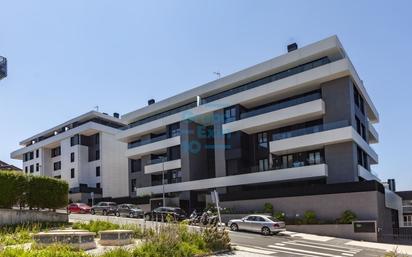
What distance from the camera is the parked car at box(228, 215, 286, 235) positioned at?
30.6 m

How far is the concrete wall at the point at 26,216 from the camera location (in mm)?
24031

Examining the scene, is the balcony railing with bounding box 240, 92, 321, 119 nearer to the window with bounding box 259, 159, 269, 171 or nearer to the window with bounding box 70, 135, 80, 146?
the window with bounding box 259, 159, 269, 171

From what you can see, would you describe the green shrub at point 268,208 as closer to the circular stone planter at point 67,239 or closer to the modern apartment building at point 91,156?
the circular stone planter at point 67,239

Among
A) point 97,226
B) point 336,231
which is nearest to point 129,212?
point 336,231

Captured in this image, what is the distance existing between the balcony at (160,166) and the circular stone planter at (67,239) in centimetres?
3718

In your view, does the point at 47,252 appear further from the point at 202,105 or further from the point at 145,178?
the point at 145,178

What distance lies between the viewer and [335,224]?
33031 millimetres

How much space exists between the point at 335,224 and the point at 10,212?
2264cm

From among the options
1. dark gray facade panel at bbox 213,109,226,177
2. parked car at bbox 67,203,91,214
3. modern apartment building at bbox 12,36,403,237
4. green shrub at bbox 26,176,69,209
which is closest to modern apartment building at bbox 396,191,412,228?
modern apartment building at bbox 12,36,403,237

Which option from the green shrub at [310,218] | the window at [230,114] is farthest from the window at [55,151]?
the green shrub at [310,218]

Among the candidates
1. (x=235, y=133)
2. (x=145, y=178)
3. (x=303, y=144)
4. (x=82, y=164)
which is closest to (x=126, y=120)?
(x=145, y=178)

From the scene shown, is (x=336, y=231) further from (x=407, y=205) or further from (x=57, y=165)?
(x=57, y=165)

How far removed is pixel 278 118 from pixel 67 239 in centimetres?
2959

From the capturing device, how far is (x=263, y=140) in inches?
1834
